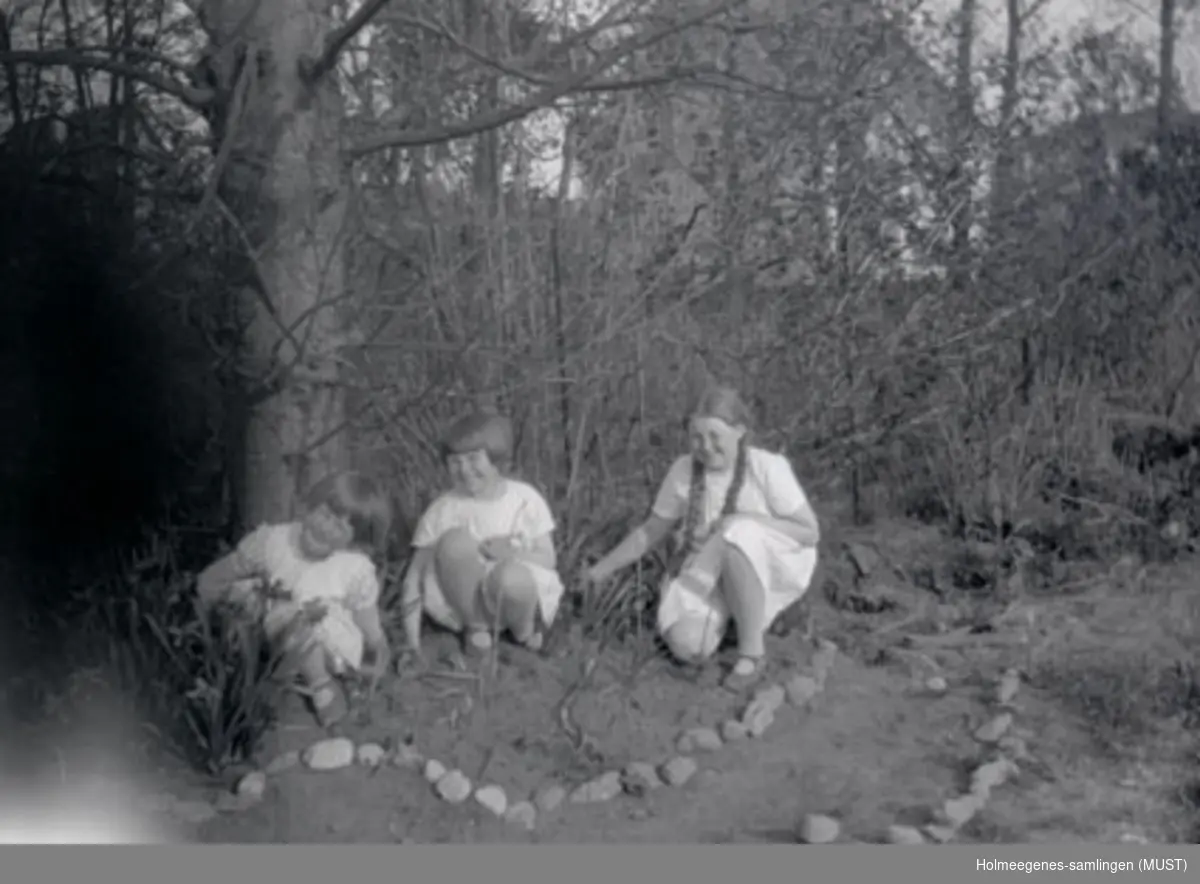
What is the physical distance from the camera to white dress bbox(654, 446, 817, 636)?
164 inches

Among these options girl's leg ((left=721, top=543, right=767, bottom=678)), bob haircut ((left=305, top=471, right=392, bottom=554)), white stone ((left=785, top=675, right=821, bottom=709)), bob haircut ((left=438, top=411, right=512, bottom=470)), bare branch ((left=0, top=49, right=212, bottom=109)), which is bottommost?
white stone ((left=785, top=675, right=821, bottom=709))

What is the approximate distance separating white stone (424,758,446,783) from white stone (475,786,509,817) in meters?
0.09

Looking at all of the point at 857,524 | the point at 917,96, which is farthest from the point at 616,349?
the point at 917,96

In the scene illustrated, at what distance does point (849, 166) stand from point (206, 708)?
2997mm

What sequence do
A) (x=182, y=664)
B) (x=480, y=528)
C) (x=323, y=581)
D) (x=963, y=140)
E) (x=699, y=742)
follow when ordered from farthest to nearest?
(x=963, y=140) < (x=480, y=528) < (x=323, y=581) < (x=699, y=742) < (x=182, y=664)

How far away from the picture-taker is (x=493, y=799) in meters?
3.50

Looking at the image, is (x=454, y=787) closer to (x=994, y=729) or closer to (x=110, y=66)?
(x=994, y=729)

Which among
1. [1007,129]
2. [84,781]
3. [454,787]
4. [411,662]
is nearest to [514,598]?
[411,662]

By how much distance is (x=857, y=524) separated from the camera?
5.19 meters

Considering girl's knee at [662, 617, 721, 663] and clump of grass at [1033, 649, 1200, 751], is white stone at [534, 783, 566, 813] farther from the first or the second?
clump of grass at [1033, 649, 1200, 751]

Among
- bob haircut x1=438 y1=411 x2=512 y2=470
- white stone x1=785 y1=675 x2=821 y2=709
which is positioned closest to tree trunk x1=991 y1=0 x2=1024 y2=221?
white stone x1=785 y1=675 x2=821 y2=709

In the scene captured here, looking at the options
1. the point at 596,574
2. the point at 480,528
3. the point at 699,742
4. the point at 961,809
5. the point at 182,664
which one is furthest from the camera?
the point at 596,574

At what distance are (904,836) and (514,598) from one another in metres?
1.17

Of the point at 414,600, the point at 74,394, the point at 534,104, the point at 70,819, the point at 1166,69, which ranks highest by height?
the point at 1166,69
